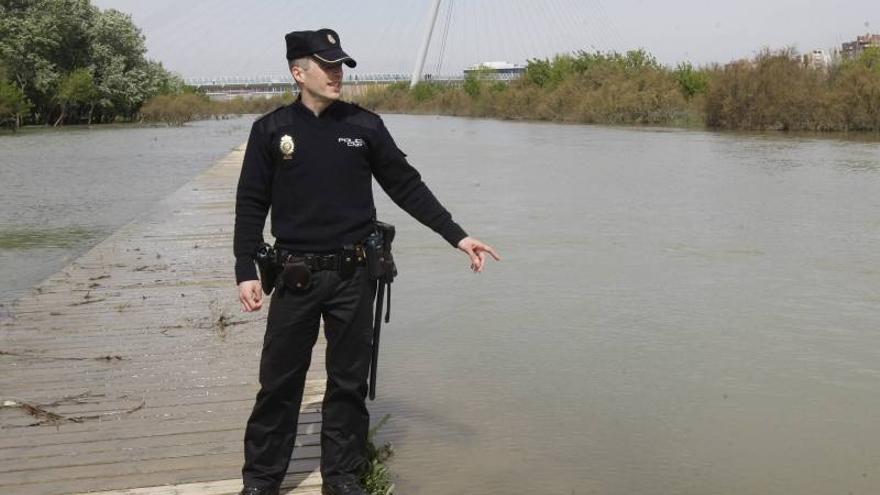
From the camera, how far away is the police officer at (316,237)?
322 cm

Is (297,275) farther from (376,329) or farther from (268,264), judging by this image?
(376,329)

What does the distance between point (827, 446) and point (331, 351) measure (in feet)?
9.01

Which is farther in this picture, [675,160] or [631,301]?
[675,160]

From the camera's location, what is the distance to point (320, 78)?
320 centimetres

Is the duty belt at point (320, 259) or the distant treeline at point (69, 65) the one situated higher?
the distant treeline at point (69, 65)

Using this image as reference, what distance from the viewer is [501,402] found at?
5.35 meters

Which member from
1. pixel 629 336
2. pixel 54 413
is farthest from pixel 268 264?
pixel 629 336

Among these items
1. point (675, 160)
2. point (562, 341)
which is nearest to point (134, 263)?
point (562, 341)

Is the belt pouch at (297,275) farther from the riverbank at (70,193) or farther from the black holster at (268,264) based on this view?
the riverbank at (70,193)

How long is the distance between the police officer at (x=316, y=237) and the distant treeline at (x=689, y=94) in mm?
33084

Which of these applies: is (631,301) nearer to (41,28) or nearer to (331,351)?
(331,351)

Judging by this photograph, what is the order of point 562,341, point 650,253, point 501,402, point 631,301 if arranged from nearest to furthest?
point 501,402 → point 562,341 → point 631,301 → point 650,253

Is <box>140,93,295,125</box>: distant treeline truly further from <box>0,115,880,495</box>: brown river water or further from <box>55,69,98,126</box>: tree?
<box>0,115,880,495</box>: brown river water

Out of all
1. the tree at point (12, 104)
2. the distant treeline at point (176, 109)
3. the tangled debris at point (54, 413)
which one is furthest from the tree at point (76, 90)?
the tangled debris at point (54, 413)
